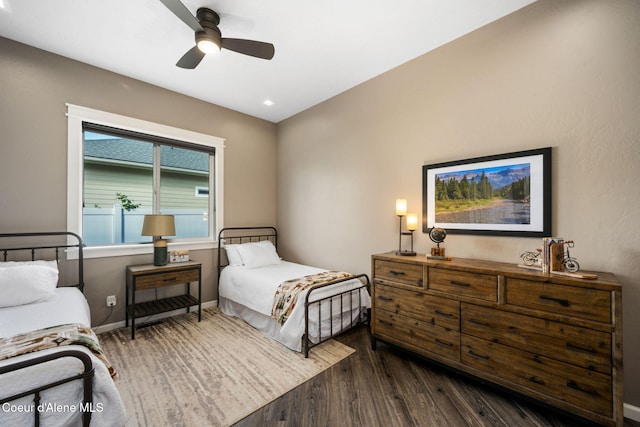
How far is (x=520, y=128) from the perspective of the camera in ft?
7.49

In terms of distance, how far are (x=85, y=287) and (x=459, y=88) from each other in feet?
14.6

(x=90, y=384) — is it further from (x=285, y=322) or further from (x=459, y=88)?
(x=459, y=88)

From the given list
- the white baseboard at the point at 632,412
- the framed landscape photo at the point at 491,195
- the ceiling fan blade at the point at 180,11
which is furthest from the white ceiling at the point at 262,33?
the white baseboard at the point at 632,412

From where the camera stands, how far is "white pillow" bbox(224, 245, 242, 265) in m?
3.85

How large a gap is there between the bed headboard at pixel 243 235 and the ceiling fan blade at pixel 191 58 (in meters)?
2.25

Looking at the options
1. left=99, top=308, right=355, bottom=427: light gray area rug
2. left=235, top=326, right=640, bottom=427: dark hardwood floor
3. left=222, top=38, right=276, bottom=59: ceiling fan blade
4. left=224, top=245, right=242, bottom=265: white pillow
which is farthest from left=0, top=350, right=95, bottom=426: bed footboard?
left=224, top=245, right=242, bottom=265: white pillow

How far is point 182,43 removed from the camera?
2.68 m

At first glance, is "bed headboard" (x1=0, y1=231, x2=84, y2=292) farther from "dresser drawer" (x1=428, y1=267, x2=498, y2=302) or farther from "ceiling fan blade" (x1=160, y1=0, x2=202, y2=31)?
"dresser drawer" (x1=428, y1=267, x2=498, y2=302)

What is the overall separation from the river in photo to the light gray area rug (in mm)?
1673

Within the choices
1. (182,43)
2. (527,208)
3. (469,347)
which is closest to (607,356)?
(469,347)

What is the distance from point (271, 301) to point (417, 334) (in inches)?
58.7

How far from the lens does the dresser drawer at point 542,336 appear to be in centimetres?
160

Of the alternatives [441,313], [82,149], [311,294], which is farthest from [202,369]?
[82,149]

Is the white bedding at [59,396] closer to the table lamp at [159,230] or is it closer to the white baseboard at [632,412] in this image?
the table lamp at [159,230]
